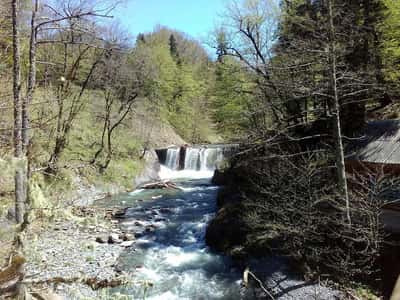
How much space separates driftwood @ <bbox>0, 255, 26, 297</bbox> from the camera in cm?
303

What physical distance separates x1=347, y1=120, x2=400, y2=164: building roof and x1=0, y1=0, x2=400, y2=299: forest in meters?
0.05

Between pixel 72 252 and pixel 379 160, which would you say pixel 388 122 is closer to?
pixel 379 160

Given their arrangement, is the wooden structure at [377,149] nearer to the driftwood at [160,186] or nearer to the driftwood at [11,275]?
the driftwood at [11,275]

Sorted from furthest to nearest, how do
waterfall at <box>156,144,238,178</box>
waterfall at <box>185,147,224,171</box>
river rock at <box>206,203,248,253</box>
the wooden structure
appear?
1. waterfall at <box>185,147,224,171</box>
2. waterfall at <box>156,144,238,178</box>
3. river rock at <box>206,203,248,253</box>
4. the wooden structure

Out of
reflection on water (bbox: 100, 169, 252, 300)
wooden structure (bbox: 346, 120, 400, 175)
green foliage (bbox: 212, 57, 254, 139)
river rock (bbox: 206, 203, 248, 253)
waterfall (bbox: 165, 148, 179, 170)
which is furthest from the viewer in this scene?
waterfall (bbox: 165, 148, 179, 170)

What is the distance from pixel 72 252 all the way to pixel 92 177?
383 inches

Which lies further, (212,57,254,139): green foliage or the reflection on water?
(212,57,254,139): green foliage

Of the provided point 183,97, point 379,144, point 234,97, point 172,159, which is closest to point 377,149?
point 379,144

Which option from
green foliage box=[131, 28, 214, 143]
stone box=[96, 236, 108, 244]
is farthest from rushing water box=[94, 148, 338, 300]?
green foliage box=[131, 28, 214, 143]

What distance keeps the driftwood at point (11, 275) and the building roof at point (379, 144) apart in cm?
1001

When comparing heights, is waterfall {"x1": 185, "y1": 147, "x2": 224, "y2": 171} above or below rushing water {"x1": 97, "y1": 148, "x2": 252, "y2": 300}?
above

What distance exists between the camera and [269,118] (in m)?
17.6

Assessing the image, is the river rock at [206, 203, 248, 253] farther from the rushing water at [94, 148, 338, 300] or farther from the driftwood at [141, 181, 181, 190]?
the driftwood at [141, 181, 181, 190]

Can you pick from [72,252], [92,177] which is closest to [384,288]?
[72,252]
